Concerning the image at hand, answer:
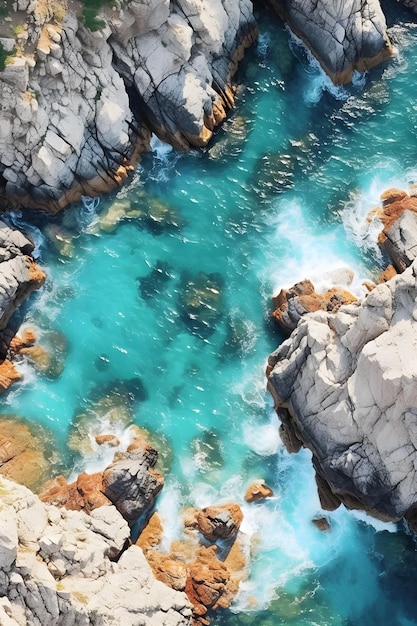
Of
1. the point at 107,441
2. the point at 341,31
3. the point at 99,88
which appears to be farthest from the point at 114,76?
the point at 107,441

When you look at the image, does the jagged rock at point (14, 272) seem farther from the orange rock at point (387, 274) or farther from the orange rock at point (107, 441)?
the orange rock at point (387, 274)

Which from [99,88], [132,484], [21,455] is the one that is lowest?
[21,455]

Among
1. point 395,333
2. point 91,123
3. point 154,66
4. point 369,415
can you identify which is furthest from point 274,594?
point 154,66

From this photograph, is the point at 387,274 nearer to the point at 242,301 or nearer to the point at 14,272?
the point at 242,301

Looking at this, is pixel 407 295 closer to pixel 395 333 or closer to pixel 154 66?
pixel 395 333

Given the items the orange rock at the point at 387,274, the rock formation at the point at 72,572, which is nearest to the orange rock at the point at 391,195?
the orange rock at the point at 387,274

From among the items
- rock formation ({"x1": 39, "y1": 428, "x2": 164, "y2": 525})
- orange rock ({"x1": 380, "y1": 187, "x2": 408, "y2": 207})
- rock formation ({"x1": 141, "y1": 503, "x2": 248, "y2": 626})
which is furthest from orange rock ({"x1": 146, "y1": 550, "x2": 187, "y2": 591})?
orange rock ({"x1": 380, "y1": 187, "x2": 408, "y2": 207})

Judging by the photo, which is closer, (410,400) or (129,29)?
(410,400)
